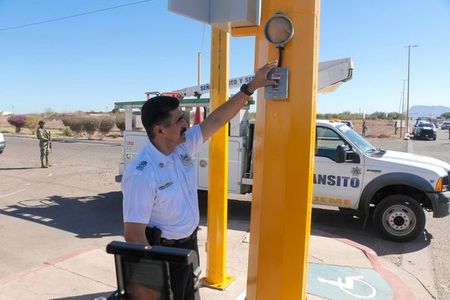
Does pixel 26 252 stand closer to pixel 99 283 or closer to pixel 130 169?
pixel 99 283

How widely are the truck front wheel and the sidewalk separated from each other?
98 cm

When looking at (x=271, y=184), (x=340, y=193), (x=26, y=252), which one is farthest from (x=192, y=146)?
(x=340, y=193)

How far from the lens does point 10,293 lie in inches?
179

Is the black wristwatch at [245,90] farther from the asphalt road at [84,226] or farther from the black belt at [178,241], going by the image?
the asphalt road at [84,226]

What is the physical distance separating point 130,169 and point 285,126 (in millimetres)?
913

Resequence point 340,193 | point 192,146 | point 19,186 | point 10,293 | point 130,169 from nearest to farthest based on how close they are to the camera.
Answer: point 130,169 < point 192,146 < point 10,293 < point 340,193 < point 19,186

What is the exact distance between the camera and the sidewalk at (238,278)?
464 centimetres

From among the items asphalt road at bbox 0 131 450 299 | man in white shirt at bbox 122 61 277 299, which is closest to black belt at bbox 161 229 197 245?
man in white shirt at bbox 122 61 277 299

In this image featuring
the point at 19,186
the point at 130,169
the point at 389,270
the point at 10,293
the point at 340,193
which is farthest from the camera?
the point at 19,186

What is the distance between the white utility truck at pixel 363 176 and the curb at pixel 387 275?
32.1 inches

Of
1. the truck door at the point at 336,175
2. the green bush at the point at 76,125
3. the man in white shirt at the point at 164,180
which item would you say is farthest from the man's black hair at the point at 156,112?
the green bush at the point at 76,125

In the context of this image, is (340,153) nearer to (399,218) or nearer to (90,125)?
(399,218)

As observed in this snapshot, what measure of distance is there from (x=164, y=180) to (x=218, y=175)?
7.00 feet

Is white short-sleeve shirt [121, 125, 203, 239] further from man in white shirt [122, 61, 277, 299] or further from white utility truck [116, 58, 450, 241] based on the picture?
white utility truck [116, 58, 450, 241]
